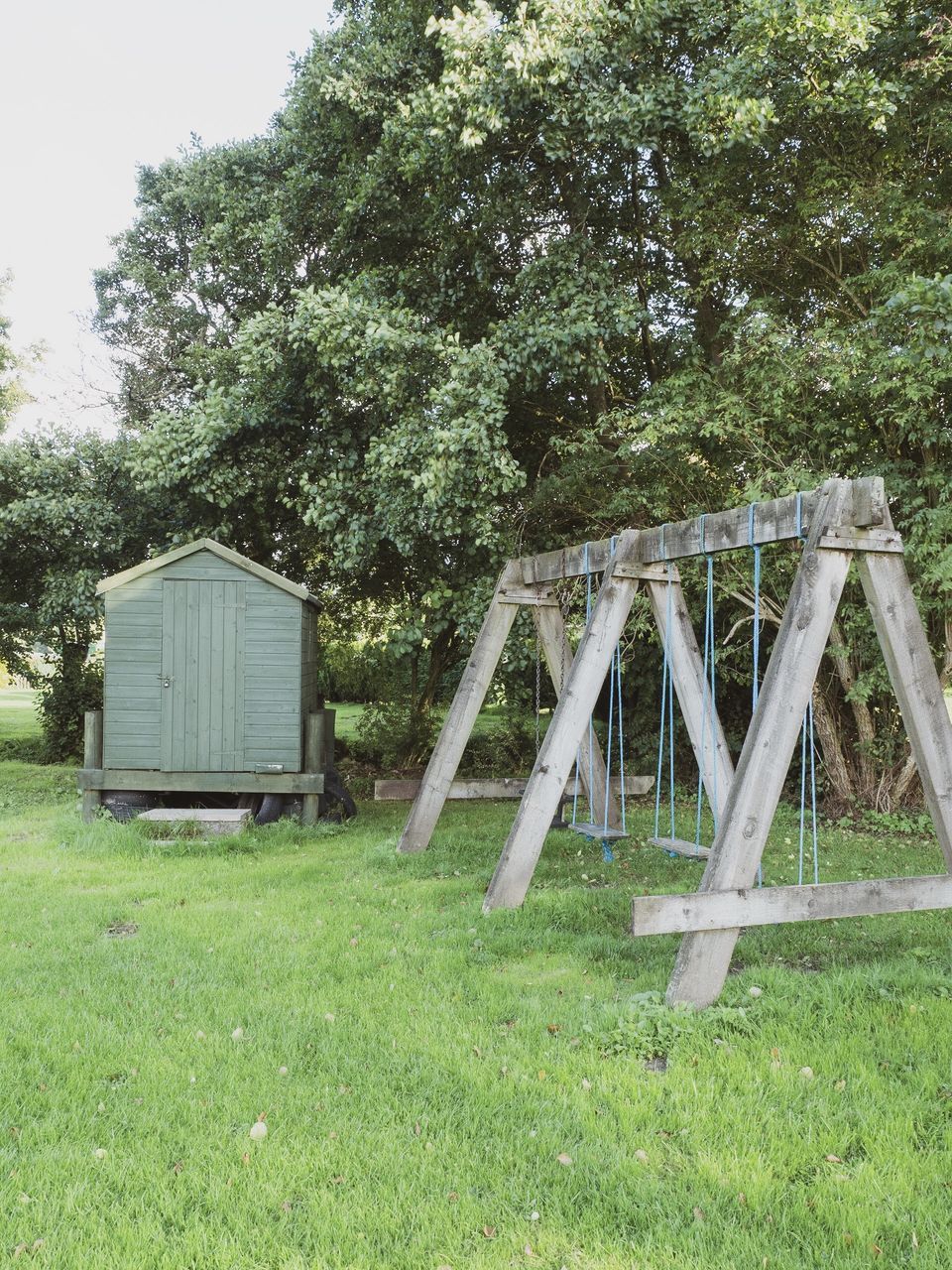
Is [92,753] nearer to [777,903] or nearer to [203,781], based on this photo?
[203,781]

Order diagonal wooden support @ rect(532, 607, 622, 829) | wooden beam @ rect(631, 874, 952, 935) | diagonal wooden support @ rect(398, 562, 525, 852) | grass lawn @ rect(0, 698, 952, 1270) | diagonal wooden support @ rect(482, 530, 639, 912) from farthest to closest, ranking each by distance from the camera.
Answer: diagonal wooden support @ rect(532, 607, 622, 829) → diagonal wooden support @ rect(398, 562, 525, 852) → diagonal wooden support @ rect(482, 530, 639, 912) → wooden beam @ rect(631, 874, 952, 935) → grass lawn @ rect(0, 698, 952, 1270)

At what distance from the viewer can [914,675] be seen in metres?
4.72

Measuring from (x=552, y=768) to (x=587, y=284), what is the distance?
5912 millimetres

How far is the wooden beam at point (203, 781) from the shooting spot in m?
8.92

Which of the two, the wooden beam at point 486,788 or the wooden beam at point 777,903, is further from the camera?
the wooden beam at point 486,788

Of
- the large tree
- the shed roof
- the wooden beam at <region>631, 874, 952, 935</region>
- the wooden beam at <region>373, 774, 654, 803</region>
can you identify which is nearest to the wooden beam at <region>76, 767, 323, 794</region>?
the wooden beam at <region>373, 774, 654, 803</region>

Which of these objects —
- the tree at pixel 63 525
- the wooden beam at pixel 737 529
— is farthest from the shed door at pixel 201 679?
the wooden beam at pixel 737 529

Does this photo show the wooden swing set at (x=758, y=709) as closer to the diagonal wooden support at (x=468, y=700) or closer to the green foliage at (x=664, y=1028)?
the green foliage at (x=664, y=1028)

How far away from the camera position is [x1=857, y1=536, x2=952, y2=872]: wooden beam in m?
4.67

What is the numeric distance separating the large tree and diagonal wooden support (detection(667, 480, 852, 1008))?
273 centimetres

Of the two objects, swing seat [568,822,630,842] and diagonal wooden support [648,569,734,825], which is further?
swing seat [568,822,630,842]

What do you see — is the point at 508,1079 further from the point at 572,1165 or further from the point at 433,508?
the point at 433,508

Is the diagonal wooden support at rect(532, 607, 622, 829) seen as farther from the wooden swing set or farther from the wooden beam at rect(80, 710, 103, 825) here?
the wooden beam at rect(80, 710, 103, 825)

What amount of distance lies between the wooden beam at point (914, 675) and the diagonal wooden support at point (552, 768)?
1.63 metres
